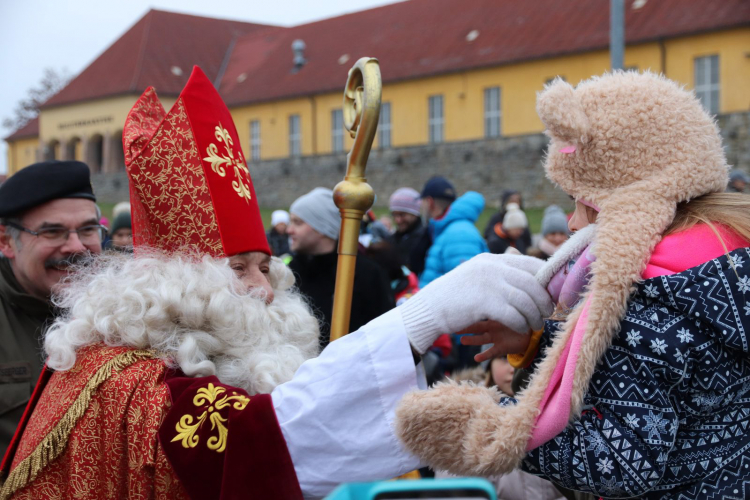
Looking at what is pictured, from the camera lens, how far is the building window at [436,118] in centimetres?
3169

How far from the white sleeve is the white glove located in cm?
6

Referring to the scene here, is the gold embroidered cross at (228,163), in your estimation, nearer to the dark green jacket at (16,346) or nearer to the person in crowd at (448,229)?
the dark green jacket at (16,346)

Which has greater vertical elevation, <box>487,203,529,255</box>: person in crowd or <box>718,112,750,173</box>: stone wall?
<box>718,112,750,173</box>: stone wall

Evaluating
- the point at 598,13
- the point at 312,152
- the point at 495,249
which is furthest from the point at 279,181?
the point at 495,249

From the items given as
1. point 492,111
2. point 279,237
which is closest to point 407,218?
point 279,237

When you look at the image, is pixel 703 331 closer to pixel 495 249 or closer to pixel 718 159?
pixel 718 159

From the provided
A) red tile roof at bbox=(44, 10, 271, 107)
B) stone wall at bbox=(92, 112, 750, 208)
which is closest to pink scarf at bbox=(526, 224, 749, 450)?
stone wall at bbox=(92, 112, 750, 208)

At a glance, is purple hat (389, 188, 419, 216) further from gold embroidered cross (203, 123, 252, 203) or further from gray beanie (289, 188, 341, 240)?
gold embroidered cross (203, 123, 252, 203)

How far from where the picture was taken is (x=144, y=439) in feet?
6.09

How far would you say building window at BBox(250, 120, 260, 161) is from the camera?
124 ft

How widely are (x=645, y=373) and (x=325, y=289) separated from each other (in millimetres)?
3350

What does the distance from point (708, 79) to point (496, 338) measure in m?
26.5

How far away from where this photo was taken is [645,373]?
58.2 inches

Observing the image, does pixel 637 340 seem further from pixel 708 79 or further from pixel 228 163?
pixel 708 79
